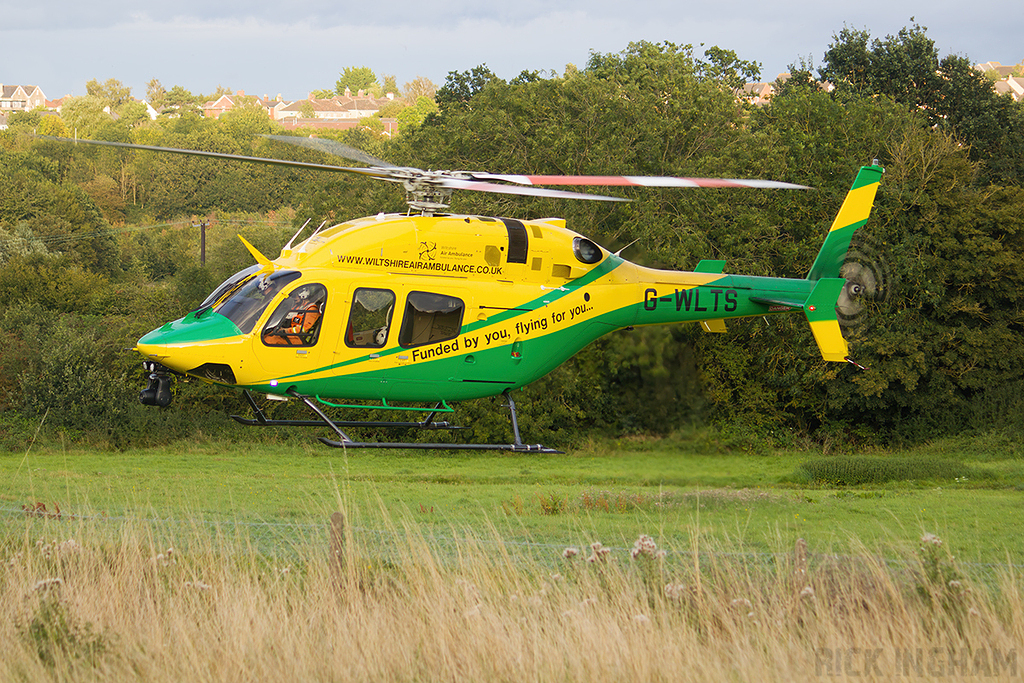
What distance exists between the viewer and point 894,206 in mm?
30484

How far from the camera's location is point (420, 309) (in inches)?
451

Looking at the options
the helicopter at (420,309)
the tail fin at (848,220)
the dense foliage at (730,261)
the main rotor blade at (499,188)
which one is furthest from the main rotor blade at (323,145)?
the dense foliage at (730,261)

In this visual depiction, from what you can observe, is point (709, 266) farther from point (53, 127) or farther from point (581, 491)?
point (53, 127)

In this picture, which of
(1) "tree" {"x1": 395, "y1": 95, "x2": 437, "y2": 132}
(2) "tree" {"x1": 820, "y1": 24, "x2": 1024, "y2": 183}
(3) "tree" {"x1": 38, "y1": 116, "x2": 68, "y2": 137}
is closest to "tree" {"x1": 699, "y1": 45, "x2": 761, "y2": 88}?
(2) "tree" {"x1": 820, "y1": 24, "x2": 1024, "y2": 183}

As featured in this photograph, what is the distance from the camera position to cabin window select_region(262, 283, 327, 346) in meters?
11.0

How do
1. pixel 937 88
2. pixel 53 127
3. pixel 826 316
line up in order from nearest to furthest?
1. pixel 826 316
2. pixel 937 88
3. pixel 53 127

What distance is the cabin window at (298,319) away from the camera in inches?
433

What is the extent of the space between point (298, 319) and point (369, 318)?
0.84 meters

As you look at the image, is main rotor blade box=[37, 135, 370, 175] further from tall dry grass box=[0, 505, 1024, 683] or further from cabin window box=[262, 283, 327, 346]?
tall dry grass box=[0, 505, 1024, 683]

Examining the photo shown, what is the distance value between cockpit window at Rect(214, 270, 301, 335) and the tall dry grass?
303 centimetres

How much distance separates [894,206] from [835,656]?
2572cm

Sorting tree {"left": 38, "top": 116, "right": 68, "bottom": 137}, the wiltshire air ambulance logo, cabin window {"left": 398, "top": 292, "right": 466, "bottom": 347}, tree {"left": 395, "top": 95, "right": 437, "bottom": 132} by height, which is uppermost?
tree {"left": 395, "top": 95, "right": 437, "bottom": 132}

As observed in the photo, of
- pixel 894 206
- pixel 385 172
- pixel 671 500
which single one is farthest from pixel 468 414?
pixel 385 172

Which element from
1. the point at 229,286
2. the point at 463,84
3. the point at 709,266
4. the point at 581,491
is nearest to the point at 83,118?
the point at 463,84
